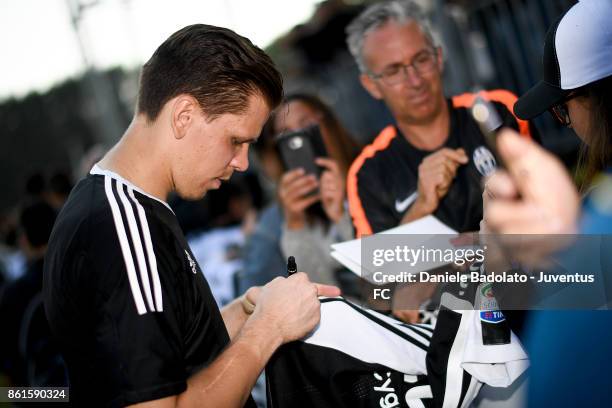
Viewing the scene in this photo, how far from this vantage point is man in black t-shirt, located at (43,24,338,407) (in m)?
1.54

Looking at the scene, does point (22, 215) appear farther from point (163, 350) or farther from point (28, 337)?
point (163, 350)

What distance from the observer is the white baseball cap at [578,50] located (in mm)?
1684

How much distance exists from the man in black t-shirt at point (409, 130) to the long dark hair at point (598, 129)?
0.94 metres

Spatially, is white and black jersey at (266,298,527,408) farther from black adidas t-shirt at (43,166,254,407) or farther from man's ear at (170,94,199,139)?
man's ear at (170,94,199,139)

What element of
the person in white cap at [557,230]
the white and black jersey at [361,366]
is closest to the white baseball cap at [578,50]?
the person in white cap at [557,230]

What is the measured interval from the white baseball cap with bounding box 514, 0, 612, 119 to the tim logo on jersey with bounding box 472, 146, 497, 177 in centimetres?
74

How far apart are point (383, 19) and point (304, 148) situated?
2.45 feet

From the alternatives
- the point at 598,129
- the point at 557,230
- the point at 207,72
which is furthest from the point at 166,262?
the point at 598,129

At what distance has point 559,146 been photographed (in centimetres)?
465

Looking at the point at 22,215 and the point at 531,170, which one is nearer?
the point at 531,170

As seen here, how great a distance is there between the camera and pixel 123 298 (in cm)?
154

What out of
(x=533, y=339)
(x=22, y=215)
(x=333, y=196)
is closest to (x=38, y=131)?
(x=22, y=215)

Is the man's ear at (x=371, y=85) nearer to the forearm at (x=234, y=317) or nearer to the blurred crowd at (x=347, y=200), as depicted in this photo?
the blurred crowd at (x=347, y=200)

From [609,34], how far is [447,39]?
3.37 meters
